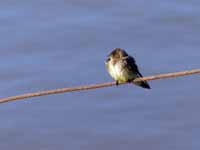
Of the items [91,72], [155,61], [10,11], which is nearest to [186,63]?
[155,61]

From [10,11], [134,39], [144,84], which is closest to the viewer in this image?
[144,84]

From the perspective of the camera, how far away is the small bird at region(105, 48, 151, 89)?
23.0ft

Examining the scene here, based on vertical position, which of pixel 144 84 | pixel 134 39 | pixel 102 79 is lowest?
pixel 144 84

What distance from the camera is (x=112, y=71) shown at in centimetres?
711

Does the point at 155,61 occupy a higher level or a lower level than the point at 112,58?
higher

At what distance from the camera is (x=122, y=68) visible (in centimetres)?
706

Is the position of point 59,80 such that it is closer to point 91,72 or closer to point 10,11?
point 91,72

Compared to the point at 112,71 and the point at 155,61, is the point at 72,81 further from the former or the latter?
the point at 112,71

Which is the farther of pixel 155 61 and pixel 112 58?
pixel 155 61

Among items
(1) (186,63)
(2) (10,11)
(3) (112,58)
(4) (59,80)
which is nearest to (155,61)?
(1) (186,63)

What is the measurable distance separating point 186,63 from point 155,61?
31 cm

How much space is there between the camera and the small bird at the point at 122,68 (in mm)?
7004

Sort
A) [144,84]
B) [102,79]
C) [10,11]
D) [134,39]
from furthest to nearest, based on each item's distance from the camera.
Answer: [10,11] → [134,39] → [102,79] → [144,84]

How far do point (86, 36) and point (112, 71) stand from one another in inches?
163
